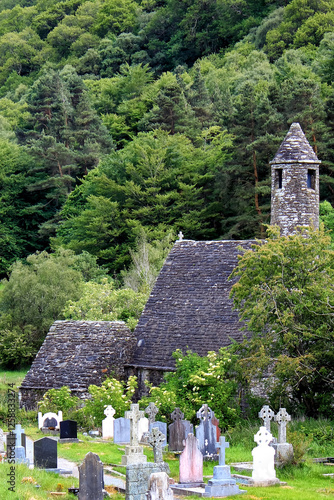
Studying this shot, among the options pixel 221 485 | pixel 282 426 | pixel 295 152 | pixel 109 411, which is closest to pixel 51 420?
pixel 109 411

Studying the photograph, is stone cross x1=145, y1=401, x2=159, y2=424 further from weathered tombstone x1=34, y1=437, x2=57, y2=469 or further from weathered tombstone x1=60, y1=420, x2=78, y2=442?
weathered tombstone x1=34, y1=437, x2=57, y2=469

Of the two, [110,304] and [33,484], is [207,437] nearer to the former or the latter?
[33,484]

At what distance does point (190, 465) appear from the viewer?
1898 cm

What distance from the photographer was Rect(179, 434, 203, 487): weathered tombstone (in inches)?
744

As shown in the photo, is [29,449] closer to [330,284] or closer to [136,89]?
[330,284]

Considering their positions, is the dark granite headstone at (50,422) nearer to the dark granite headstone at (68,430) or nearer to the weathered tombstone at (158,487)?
the dark granite headstone at (68,430)

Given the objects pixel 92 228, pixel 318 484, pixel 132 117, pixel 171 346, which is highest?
pixel 132 117

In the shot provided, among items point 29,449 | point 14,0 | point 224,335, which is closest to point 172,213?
point 224,335

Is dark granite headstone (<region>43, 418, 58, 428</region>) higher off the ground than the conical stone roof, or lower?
lower

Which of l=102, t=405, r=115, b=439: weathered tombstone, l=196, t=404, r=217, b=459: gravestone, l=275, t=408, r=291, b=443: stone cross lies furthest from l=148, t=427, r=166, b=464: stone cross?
l=102, t=405, r=115, b=439: weathered tombstone

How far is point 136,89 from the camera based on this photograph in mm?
96375

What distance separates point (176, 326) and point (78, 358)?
12.3 ft

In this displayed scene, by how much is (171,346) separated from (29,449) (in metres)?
11.0

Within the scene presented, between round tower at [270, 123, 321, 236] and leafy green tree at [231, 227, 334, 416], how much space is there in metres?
5.20
